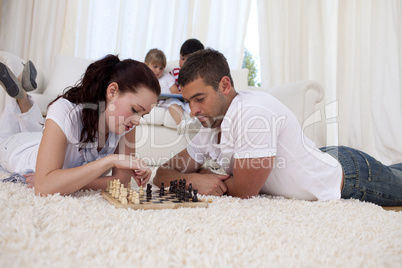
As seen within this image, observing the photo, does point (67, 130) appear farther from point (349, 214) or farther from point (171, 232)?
point (349, 214)

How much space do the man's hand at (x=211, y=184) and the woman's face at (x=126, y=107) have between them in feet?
1.38

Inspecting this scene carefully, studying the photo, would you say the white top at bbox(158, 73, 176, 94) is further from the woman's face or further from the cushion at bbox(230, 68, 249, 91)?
the woman's face

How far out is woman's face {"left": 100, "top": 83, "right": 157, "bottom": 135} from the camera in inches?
54.4

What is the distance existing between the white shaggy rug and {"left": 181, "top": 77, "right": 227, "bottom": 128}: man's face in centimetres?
45

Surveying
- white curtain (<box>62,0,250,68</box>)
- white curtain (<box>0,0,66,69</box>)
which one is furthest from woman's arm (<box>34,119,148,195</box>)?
white curtain (<box>0,0,66,69</box>)

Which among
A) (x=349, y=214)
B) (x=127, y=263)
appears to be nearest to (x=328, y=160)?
(x=349, y=214)

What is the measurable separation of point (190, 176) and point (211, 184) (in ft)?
0.50

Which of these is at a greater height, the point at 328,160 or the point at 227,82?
the point at 227,82

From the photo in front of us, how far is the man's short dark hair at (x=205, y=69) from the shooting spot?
1443 mm

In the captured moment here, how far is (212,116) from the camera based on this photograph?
1.49 metres

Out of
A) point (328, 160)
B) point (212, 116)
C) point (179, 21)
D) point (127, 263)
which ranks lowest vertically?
point (127, 263)

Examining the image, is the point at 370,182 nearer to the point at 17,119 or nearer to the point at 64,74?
the point at 17,119

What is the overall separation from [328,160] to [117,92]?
3.36 ft

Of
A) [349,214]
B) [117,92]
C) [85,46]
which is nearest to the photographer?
[349,214]
